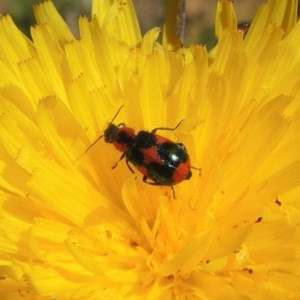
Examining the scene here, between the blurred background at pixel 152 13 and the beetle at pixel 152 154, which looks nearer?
the beetle at pixel 152 154

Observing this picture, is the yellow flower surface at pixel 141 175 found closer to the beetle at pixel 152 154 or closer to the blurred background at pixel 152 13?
the beetle at pixel 152 154

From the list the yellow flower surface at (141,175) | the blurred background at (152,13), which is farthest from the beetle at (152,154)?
the blurred background at (152,13)

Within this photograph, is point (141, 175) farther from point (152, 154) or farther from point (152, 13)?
point (152, 13)

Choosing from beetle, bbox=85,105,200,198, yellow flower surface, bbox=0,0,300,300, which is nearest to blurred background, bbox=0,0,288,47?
yellow flower surface, bbox=0,0,300,300

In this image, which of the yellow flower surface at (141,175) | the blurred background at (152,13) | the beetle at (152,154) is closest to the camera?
the yellow flower surface at (141,175)

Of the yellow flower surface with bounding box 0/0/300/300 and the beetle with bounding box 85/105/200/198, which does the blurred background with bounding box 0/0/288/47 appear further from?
the beetle with bounding box 85/105/200/198

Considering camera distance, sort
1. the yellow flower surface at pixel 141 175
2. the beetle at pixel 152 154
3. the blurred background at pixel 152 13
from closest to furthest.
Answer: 1. the yellow flower surface at pixel 141 175
2. the beetle at pixel 152 154
3. the blurred background at pixel 152 13

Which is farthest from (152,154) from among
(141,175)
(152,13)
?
(152,13)

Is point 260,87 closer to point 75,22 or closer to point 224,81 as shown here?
point 224,81
